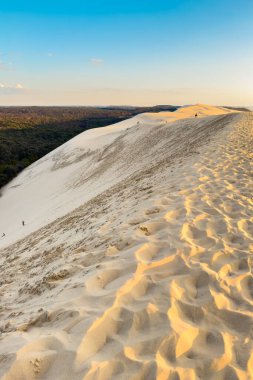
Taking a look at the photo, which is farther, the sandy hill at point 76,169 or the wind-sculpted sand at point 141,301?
the sandy hill at point 76,169

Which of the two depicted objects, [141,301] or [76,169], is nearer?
[141,301]

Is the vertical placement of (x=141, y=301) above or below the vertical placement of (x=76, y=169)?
above

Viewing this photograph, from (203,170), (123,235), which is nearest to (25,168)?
(203,170)

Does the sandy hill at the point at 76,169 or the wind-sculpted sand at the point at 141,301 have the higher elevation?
the wind-sculpted sand at the point at 141,301

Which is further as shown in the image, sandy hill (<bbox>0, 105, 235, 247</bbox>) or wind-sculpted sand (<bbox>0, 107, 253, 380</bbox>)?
sandy hill (<bbox>0, 105, 235, 247</bbox>)

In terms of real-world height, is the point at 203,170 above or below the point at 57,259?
above

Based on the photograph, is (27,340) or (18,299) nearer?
(27,340)

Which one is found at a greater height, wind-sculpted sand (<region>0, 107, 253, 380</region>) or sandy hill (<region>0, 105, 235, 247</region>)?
wind-sculpted sand (<region>0, 107, 253, 380</region>)

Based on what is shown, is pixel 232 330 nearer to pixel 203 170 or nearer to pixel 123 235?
pixel 123 235
